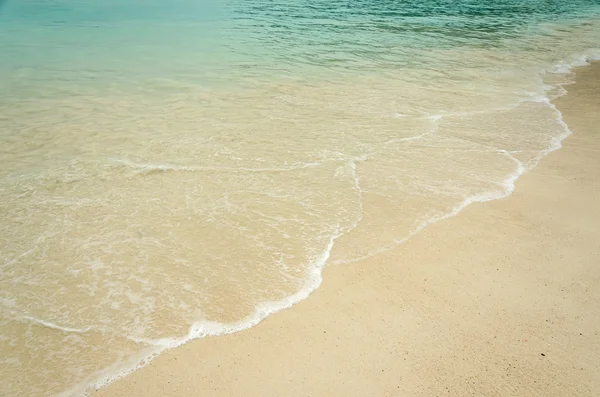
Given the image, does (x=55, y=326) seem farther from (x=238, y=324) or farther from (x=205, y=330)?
(x=238, y=324)

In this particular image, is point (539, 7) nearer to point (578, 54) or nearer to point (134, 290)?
point (578, 54)

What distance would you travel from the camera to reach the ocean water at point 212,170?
397cm

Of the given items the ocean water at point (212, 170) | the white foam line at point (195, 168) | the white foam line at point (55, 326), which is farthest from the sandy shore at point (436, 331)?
the white foam line at point (195, 168)

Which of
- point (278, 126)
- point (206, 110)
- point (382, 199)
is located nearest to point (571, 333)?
point (382, 199)

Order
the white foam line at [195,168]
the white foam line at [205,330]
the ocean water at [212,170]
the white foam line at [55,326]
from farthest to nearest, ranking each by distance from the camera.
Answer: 1. the white foam line at [195,168]
2. the ocean water at [212,170]
3. the white foam line at [55,326]
4. the white foam line at [205,330]

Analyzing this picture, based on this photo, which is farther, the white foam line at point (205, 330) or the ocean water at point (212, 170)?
the ocean water at point (212, 170)

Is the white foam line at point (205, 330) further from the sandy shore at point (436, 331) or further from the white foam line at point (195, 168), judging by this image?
the white foam line at point (195, 168)

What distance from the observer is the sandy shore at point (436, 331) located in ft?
11.0

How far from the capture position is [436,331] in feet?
12.6

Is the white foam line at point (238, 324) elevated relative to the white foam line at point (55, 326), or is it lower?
elevated

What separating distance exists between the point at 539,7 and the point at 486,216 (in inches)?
1139

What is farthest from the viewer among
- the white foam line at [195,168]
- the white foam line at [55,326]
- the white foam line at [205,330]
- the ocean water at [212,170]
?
the white foam line at [195,168]

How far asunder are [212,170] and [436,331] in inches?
152

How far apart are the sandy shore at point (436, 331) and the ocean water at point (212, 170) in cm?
23
